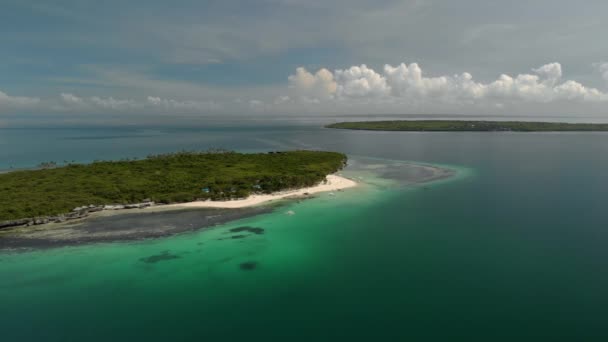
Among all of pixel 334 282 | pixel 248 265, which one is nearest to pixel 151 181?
pixel 248 265

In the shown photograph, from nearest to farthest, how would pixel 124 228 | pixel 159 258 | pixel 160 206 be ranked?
1. pixel 159 258
2. pixel 124 228
3. pixel 160 206

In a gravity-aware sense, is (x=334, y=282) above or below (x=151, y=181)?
below

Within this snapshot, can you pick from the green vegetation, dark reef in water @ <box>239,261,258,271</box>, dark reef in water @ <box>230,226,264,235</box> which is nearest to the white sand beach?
the green vegetation

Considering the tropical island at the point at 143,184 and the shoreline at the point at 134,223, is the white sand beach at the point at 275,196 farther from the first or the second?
the tropical island at the point at 143,184

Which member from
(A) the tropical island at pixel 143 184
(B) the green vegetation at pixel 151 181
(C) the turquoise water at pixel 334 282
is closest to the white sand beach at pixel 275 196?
(A) the tropical island at pixel 143 184

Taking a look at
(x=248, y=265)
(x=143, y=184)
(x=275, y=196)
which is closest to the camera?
(x=248, y=265)

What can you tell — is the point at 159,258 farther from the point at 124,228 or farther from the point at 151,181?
the point at 151,181

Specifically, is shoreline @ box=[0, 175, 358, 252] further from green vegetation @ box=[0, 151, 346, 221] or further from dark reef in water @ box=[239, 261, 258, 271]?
dark reef in water @ box=[239, 261, 258, 271]
